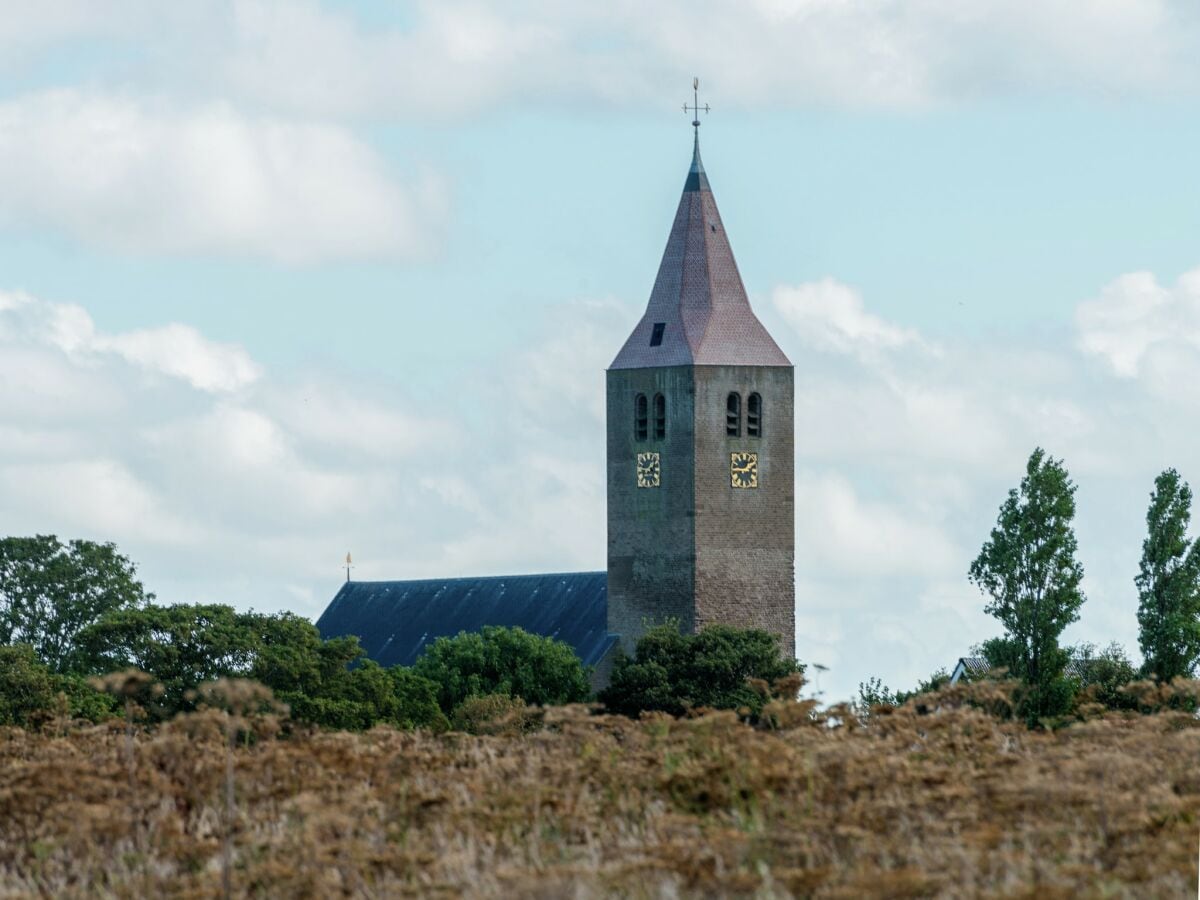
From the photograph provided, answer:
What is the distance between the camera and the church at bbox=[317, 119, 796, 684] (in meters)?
93.3

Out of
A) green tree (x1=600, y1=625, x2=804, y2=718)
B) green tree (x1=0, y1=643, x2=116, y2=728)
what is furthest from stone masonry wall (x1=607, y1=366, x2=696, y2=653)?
green tree (x1=0, y1=643, x2=116, y2=728)

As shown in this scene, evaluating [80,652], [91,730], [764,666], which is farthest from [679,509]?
[91,730]

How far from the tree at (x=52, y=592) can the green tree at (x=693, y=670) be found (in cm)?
2022

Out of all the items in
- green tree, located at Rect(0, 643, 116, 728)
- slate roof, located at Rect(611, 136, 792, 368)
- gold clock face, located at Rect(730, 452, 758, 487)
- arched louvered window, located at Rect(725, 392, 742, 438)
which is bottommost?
green tree, located at Rect(0, 643, 116, 728)

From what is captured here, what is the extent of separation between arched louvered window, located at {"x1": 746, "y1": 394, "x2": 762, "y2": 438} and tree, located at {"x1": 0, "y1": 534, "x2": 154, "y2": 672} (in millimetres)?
22362

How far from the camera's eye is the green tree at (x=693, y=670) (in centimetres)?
7444

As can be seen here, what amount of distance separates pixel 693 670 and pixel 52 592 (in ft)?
82.7

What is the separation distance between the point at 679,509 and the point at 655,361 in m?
5.52

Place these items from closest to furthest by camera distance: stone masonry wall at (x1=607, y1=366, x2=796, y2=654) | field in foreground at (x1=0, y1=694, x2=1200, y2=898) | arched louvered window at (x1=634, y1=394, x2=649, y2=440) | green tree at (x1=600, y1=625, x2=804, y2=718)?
field in foreground at (x1=0, y1=694, x2=1200, y2=898)
green tree at (x1=600, y1=625, x2=804, y2=718)
stone masonry wall at (x1=607, y1=366, x2=796, y2=654)
arched louvered window at (x1=634, y1=394, x2=649, y2=440)

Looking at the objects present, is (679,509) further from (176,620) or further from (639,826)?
(639,826)

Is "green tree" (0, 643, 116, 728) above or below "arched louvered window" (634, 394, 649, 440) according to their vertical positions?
below

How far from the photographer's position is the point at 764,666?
253 ft

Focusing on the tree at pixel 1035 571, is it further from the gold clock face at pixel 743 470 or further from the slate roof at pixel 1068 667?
the gold clock face at pixel 743 470

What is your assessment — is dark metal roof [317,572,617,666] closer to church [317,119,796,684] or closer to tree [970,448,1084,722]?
church [317,119,796,684]
